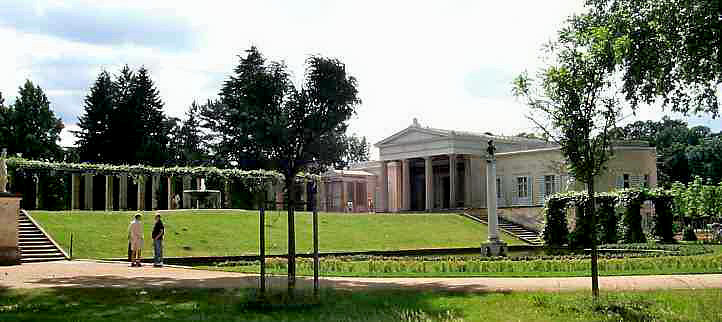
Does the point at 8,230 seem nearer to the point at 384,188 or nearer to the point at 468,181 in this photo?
the point at 468,181

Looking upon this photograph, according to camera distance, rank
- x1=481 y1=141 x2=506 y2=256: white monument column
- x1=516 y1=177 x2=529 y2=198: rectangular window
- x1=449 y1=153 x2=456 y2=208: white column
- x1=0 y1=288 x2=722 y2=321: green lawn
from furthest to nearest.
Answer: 1. x1=449 y1=153 x2=456 y2=208: white column
2. x1=516 y1=177 x2=529 y2=198: rectangular window
3. x1=481 y1=141 x2=506 y2=256: white monument column
4. x1=0 y1=288 x2=722 y2=321: green lawn

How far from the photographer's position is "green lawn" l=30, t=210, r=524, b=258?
1053 inches

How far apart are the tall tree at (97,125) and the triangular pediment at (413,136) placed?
20.9 m

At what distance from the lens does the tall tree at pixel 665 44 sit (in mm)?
12094

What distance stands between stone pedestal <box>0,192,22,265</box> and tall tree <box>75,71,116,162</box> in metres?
33.7

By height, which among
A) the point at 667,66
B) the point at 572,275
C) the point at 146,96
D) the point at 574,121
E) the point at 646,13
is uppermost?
the point at 146,96

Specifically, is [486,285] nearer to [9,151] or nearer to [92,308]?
[92,308]

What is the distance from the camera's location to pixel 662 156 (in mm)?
79312

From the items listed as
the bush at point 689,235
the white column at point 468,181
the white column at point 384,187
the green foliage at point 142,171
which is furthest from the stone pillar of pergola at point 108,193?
the bush at point 689,235

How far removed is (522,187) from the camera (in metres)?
51.3

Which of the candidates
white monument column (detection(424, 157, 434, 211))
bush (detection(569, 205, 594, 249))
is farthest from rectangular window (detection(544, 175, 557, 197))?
bush (detection(569, 205, 594, 249))

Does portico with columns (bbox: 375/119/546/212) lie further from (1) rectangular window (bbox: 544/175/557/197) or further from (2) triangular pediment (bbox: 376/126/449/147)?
(1) rectangular window (bbox: 544/175/557/197)

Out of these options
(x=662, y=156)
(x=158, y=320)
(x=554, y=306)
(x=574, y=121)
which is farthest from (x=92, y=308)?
(x=662, y=156)

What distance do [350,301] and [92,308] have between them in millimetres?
4251
